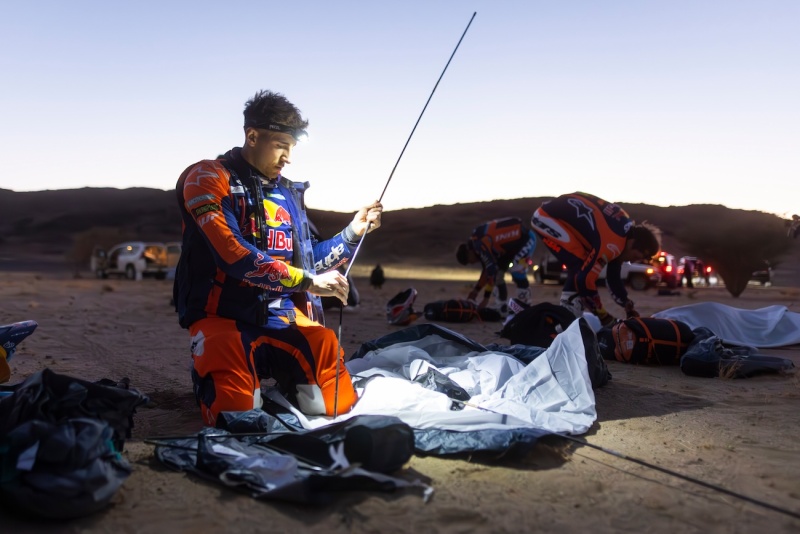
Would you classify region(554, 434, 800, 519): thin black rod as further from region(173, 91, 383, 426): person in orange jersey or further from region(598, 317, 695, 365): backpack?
region(598, 317, 695, 365): backpack

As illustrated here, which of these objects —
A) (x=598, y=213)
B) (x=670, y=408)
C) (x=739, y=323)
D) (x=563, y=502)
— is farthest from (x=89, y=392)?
(x=739, y=323)

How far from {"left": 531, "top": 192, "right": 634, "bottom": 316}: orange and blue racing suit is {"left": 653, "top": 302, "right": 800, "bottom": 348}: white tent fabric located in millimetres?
691

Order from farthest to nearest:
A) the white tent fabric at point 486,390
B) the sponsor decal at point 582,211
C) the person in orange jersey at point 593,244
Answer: the sponsor decal at point 582,211 < the person in orange jersey at point 593,244 < the white tent fabric at point 486,390

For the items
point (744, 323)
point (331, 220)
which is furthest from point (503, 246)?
point (331, 220)

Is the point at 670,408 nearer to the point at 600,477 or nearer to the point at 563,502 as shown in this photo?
the point at 600,477

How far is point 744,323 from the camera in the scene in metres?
8.18

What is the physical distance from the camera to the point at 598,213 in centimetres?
820

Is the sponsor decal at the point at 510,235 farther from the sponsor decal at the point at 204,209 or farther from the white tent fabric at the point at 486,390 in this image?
the sponsor decal at the point at 204,209

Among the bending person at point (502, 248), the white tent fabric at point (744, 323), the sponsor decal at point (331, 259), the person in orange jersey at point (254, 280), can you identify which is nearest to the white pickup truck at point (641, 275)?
the bending person at point (502, 248)

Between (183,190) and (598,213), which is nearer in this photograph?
(183,190)

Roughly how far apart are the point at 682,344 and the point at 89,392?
4994mm

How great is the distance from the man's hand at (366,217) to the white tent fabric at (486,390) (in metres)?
0.86

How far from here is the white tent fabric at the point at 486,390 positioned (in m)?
3.79

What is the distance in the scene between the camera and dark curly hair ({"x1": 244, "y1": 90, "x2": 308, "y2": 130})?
13.4 ft
